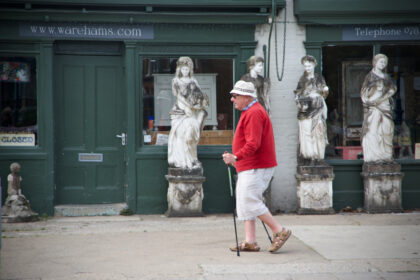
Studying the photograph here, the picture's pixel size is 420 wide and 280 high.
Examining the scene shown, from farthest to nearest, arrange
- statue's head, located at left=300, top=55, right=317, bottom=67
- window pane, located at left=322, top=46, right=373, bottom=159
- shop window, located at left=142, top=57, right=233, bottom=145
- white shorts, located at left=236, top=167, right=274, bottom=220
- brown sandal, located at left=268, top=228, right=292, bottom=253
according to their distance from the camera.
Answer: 1. window pane, located at left=322, top=46, right=373, bottom=159
2. shop window, located at left=142, top=57, right=233, bottom=145
3. statue's head, located at left=300, top=55, right=317, bottom=67
4. brown sandal, located at left=268, top=228, right=292, bottom=253
5. white shorts, located at left=236, top=167, right=274, bottom=220

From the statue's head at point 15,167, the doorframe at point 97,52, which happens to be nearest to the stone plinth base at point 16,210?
the statue's head at point 15,167

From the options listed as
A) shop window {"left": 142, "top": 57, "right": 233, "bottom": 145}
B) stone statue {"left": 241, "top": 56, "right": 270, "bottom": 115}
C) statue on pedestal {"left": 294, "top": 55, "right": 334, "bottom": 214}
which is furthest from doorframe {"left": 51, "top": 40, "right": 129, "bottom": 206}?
statue on pedestal {"left": 294, "top": 55, "right": 334, "bottom": 214}

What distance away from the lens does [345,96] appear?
1098cm

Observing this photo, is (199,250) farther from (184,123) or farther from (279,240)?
(184,123)

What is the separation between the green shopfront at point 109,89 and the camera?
→ 33.2ft

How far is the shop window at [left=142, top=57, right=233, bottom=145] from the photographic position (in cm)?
1052

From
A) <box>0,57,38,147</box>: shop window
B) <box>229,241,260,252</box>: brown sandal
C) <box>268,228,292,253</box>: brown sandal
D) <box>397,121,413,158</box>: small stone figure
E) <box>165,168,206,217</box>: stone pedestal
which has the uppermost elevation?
<box>0,57,38,147</box>: shop window

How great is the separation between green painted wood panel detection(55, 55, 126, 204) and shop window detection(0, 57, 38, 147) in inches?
15.8

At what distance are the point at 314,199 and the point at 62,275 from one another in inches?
204

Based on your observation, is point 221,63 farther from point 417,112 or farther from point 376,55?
point 417,112

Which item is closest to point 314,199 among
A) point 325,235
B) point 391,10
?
point 325,235

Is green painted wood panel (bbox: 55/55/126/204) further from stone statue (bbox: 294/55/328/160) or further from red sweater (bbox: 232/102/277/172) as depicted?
red sweater (bbox: 232/102/277/172)

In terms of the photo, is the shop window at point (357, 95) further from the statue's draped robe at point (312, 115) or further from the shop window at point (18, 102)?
the shop window at point (18, 102)

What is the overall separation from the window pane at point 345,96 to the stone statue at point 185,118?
2.34m
